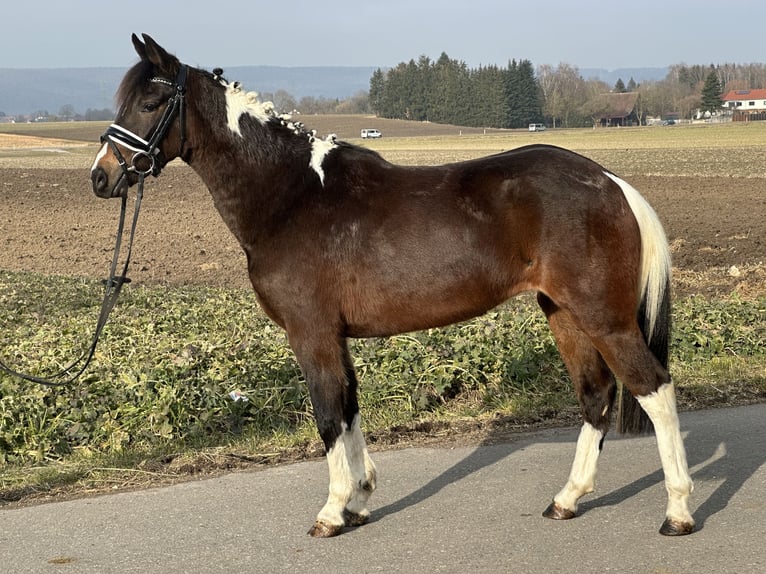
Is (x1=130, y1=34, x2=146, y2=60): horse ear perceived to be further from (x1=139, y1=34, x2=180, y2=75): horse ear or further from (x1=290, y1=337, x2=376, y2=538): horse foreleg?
(x1=290, y1=337, x2=376, y2=538): horse foreleg

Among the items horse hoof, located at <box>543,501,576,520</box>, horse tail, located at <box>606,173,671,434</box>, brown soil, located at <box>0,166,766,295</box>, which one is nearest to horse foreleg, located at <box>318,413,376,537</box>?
horse hoof, located at <box>543,501,576,520</box>

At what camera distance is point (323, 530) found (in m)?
4.78

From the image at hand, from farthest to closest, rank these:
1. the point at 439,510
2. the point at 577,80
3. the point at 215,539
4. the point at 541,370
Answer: the point at 577,80, the point at 541,370, the point at 439,510, the point at 215,539

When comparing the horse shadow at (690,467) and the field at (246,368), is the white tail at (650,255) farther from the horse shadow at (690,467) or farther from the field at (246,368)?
the field at (246,368)

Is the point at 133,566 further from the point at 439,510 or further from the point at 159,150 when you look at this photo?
the point at 159,150

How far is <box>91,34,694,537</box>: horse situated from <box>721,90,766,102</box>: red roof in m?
157

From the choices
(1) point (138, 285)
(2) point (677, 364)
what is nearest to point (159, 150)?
(2) point (677, 364)

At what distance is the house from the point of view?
13112cm

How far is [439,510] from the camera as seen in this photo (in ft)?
16.6

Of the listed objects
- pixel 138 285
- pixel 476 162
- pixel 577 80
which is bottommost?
pixel 138 285

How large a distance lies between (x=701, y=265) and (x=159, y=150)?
12.3 meters

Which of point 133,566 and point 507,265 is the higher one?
point 507,265

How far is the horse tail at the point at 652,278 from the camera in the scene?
16.2ft

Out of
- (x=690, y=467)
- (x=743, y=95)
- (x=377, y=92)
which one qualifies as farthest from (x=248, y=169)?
(x=743, y=95)
